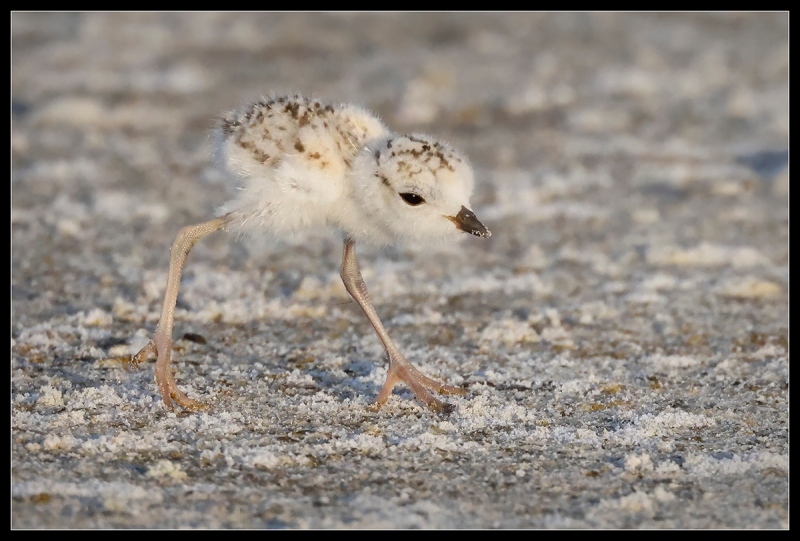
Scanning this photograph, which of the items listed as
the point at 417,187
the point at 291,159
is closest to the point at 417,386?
the point at 417,187

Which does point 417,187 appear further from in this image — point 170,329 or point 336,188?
point 170,329

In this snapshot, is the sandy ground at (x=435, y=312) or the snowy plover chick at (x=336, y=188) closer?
Result: the sandy ground at (x=435, y=312)

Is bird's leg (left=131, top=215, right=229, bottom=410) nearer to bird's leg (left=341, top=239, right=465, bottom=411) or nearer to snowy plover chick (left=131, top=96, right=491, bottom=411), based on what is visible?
snowy plover chick (left=131, top=96, right=491, bottom=411)

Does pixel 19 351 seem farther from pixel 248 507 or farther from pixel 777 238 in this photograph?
pixel 777 238

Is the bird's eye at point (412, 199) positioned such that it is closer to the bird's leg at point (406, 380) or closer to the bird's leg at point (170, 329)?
the bird's leg at point (406, 380)

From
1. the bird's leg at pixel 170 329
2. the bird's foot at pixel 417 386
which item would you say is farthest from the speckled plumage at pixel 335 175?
the bird's foot at pixel 417 386

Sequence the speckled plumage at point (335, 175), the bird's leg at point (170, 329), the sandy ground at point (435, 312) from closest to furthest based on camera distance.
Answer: the sandy ground at point (435, 312)
the bird's leg at point (170, 329)
the speckled plumage at point (335, 175)
